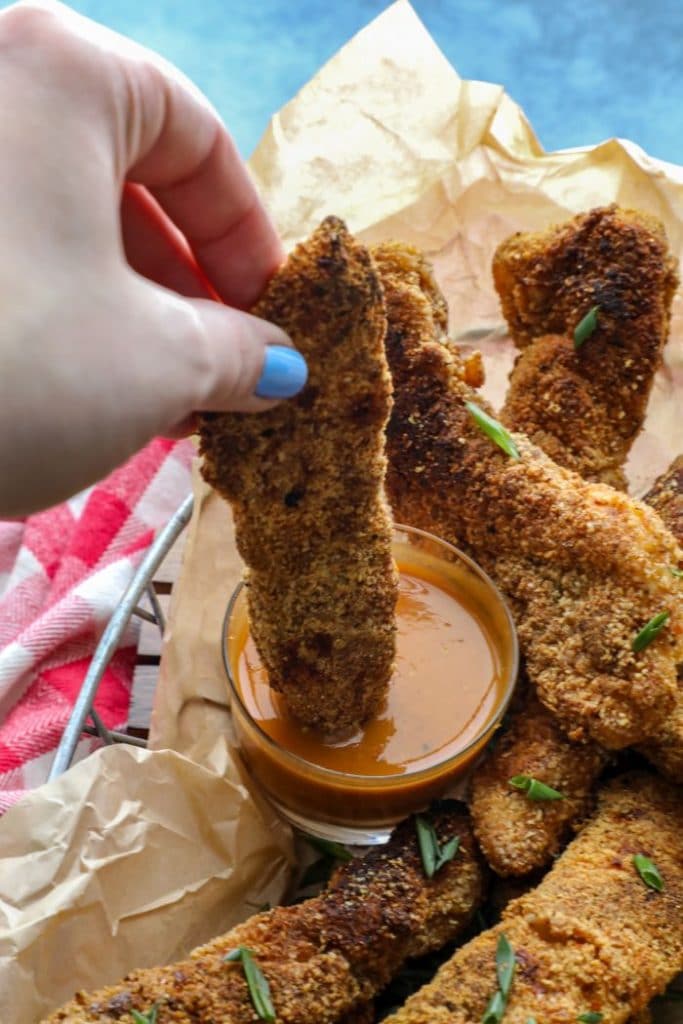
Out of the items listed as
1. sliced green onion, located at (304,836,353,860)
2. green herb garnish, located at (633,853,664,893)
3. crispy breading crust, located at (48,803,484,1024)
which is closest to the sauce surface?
crispy breading crust, located at (48,803,484,1024)

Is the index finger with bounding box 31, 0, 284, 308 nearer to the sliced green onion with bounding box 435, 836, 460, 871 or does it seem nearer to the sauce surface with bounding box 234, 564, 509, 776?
the sauce surface with bounding box 234, 564, 509, 776

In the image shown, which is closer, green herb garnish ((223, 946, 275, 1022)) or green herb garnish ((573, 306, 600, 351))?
green herb garnish ((223, 946, 275, 1022))

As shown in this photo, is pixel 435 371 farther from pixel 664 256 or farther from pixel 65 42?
pixel 65 42

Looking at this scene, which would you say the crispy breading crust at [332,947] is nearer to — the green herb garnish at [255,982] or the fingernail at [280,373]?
→ the green herb garnish at [255,982]

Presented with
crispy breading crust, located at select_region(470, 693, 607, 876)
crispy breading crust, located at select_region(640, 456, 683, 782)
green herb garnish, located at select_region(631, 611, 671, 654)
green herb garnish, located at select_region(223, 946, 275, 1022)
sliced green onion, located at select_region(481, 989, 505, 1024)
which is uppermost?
green herb garnish, located at select_region(631, 611, 671, 654)

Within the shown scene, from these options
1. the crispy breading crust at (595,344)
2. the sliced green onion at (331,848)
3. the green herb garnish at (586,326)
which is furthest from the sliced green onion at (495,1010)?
the green herb garnish at (586,326)

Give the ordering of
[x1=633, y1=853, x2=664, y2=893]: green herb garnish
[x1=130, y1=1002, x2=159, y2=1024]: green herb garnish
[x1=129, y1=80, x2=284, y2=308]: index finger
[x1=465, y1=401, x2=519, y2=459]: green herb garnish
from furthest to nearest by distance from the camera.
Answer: [x1=465, y1=401, x2=519, y2=459]: green herb garnish, [x1=633, y1=853, x2=664, y2=893]: green herb garnish, [x1=130, y1=1002, x2=159, y2=1024]: green herb garnish, [x1=129, y1=80, x2=284, y2=308]: index finger
